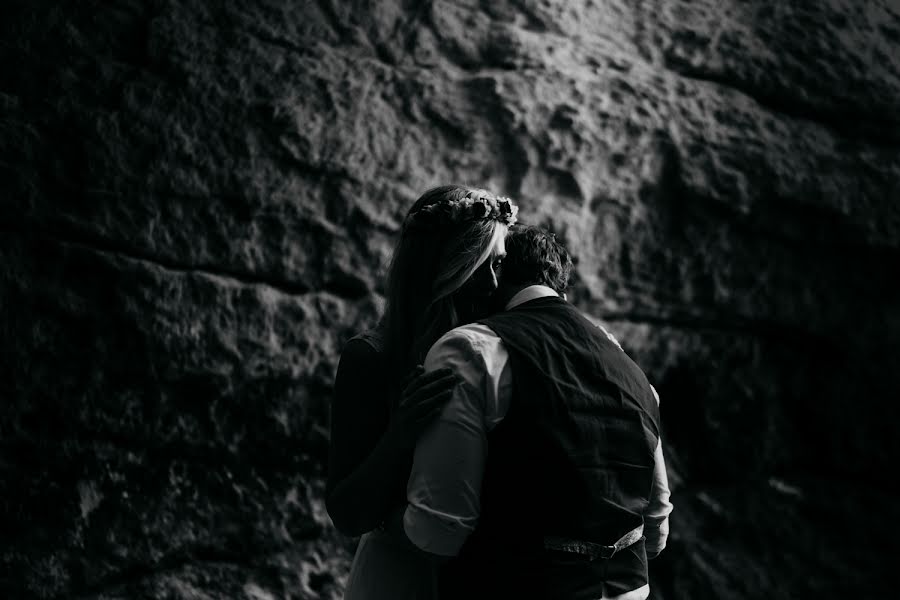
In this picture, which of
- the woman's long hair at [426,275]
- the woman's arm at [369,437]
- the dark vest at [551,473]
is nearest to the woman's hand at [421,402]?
the woman's arm at [369,437]

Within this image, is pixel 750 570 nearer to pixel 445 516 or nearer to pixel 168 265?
pixel 445 516

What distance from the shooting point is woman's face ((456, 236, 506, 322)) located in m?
1.43

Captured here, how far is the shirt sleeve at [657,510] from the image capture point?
4.65ft

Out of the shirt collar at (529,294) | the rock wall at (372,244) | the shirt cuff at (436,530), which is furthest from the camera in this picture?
the rock wall at (372,244)

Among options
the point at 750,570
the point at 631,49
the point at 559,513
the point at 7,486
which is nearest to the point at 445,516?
the point at 559,513

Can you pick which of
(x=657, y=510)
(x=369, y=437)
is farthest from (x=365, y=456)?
(x=657, y=510)

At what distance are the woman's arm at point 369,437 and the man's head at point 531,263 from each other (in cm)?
27

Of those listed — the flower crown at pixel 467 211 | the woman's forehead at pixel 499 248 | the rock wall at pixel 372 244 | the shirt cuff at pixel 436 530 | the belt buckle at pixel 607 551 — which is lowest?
the rock wall at pixel 372 244

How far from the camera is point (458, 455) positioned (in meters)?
1.13

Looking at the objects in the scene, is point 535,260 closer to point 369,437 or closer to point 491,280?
point 491,280

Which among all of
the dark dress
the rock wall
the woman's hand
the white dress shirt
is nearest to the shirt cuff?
the white dress shirt

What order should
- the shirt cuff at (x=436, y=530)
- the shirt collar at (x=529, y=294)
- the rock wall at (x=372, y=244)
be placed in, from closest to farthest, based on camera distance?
1. the shirt cuff at (x=436, y=530)
2. the shirt collar at (x=529, y=294)
3. the rock wall at (x=372, y=244)

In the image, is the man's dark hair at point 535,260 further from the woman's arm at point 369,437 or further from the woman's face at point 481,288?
the woman's arm at point 369,437

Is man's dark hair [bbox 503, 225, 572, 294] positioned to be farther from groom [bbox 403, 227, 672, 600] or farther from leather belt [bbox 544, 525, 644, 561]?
leather belt [bbox 544, 525, 644, 561]
